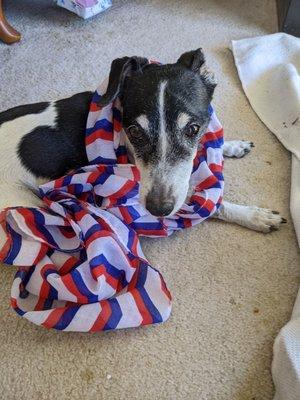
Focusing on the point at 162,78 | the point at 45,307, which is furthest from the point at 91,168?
the point at 45,307

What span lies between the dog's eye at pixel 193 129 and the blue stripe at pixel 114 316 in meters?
0.63

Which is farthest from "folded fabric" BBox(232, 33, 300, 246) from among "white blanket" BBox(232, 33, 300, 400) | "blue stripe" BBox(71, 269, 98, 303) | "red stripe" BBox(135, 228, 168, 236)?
"blue stripe" BBox(71, 269, 98, 303)

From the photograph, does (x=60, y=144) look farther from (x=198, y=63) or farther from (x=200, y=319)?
(x=200, y=319)

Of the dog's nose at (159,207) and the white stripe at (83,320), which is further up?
the dog's nose at (159,207)

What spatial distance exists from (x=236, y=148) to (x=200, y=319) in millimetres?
824

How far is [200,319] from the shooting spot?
4.88 ft

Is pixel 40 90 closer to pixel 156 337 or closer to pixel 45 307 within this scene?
pixel 45 307

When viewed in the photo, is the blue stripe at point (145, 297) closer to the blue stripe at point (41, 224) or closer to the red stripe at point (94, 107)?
the blue stripe at point (41, 224)

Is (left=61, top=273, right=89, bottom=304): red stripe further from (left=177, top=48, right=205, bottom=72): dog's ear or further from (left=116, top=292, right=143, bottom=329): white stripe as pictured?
(left=177, top=48, right=205, bottom=72): dog's ear

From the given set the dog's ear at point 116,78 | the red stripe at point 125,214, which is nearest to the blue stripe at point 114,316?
the red stripe at point 125,214

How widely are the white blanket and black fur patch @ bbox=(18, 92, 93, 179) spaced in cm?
91

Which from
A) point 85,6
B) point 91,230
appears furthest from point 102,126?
point 85,6

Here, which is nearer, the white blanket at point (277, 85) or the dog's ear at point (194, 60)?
the dog's ear at point (194, 60)

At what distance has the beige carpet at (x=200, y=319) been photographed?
135 centimetres
